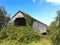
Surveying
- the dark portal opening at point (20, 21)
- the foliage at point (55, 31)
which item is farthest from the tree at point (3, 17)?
the foliage at point (55, 31)

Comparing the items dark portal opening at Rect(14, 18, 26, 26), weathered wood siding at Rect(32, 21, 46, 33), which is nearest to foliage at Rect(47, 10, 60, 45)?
weathered wood siding at Rect(32, 21, 46, 33)

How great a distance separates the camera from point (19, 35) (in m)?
35.0

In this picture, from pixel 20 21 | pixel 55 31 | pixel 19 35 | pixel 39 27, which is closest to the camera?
pixel 55 31

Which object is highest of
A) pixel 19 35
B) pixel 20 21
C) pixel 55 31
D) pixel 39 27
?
pixel 20 21

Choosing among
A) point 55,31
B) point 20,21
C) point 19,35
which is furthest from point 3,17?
point 55,31

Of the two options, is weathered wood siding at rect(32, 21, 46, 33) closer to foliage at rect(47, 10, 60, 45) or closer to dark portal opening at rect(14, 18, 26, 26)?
dark portal opening at rect(14, 18, 26, 26)

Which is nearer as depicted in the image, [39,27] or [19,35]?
[19,35]

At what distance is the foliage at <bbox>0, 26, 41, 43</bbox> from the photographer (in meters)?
34.2

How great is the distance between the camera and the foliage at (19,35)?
34.2 metres

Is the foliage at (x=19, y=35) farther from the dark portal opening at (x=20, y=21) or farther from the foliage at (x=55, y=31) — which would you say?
the foliage at (x=55, y=31)

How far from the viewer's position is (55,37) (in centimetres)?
2345

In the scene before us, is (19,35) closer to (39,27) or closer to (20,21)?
(39,27)

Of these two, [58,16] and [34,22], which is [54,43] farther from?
[34,22]

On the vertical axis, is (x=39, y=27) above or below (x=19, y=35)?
above
